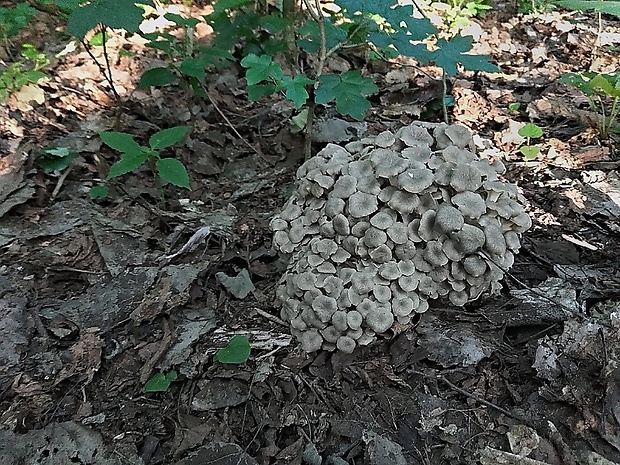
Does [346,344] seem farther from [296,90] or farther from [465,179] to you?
[296,90]

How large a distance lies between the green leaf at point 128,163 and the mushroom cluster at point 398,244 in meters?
1.16

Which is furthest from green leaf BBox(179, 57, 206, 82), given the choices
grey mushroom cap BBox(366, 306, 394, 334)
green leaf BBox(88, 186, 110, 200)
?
grey mushroom cap BBox(366, 306, 394, 334)

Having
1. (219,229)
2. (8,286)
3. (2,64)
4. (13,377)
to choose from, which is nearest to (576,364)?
(219,229)

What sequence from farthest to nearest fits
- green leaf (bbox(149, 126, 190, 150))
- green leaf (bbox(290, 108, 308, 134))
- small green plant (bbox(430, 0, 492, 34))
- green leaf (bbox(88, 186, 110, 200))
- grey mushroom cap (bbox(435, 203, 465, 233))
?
small green plant (bbox(430, 0, 492, 34))
green leaf (bbox(290, 108, 308, 134))
green leaf (bbox(88, 186, 110, 200))
green leaf (bbox(149, 126, 190, 150))
grey mushroom cap (bbox(435, 203, 465, 233))

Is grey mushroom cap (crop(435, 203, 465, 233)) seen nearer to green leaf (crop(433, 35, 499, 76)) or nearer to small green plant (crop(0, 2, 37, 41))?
green leaf (crop(433, 35, 499, 76))

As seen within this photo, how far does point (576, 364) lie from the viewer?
2.45 m

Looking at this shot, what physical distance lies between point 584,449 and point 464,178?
1302 mm

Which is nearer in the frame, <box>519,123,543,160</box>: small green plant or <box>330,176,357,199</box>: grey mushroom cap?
<box>330,176,357,199</box>: grey mushroom cap

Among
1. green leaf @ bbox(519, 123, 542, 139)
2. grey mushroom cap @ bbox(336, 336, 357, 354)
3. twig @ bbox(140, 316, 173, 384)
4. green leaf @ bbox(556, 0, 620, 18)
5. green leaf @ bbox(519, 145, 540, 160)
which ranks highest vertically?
green leaf @ bbox(556, 0, 620, 18)

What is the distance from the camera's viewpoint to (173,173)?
3270 millimetres

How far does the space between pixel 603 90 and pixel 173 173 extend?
338 centimetres

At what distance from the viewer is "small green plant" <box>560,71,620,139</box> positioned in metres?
3.96

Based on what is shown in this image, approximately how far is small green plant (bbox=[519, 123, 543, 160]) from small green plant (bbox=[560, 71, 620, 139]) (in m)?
0.45

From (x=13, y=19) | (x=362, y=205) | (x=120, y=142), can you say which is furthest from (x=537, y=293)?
(x=13, y=19)
